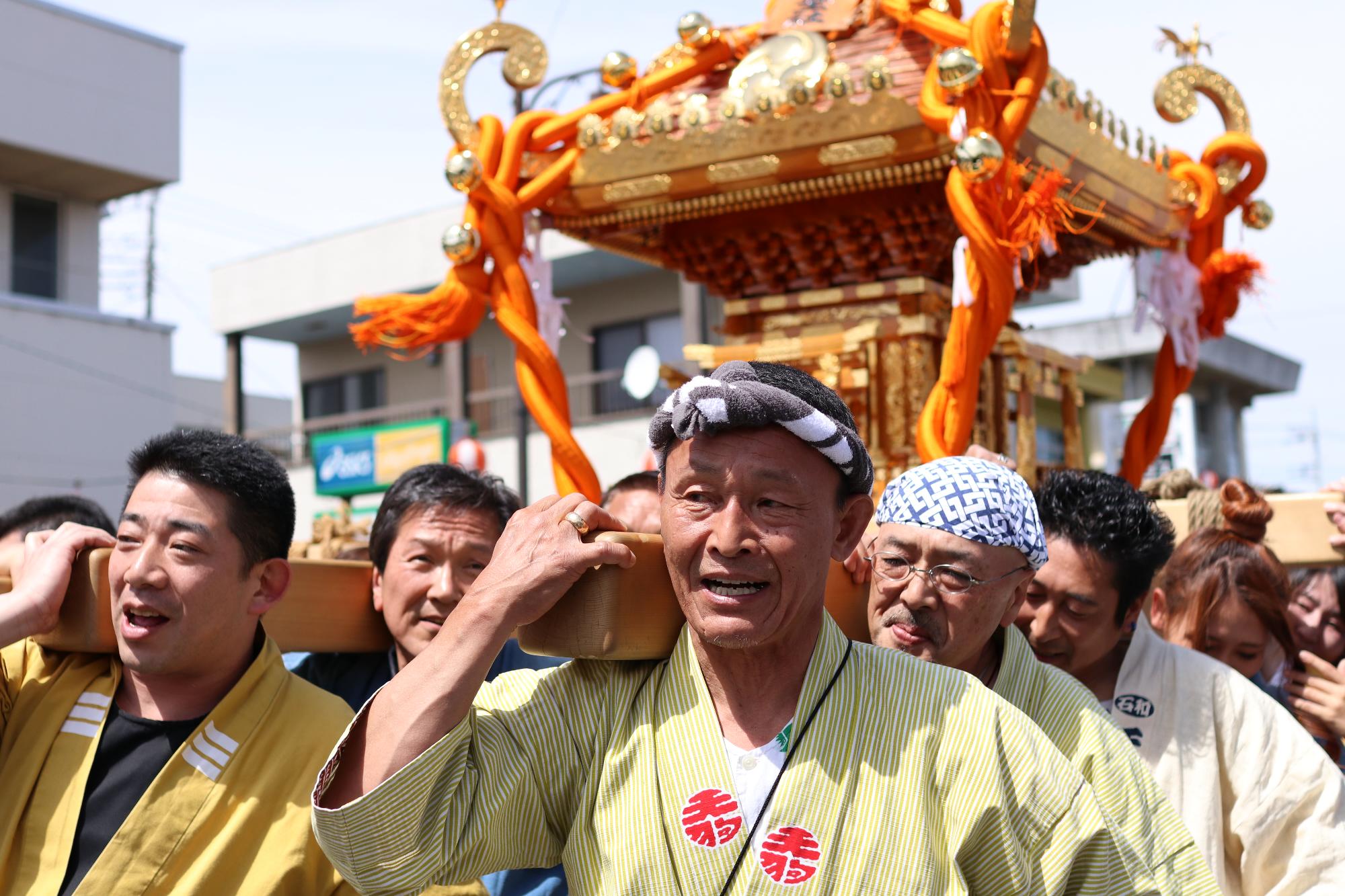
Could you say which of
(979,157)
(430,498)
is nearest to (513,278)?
(979,157)

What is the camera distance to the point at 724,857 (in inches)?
64.5

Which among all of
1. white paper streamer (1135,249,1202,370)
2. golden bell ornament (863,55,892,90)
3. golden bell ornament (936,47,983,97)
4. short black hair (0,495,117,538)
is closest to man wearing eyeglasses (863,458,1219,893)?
golden bell ornament (936,47,983,97)

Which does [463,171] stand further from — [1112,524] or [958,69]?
[1112,524]

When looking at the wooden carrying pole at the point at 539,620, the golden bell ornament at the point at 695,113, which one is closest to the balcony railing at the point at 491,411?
the golden bell ornament at the point at 695,113

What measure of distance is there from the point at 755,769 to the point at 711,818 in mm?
88

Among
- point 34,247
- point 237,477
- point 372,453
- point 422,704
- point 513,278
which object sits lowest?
point 422,704

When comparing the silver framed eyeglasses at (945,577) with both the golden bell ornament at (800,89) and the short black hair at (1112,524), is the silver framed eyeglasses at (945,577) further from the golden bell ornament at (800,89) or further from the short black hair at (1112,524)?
the golden bell ornament at (800,89)

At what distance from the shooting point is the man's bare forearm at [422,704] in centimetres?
155

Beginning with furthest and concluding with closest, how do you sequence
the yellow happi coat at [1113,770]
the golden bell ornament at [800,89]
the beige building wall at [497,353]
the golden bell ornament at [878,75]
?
the beige building wall at [497,353] < the golden bell ornament at [800,89] < the golden bell ornament at [878,75] < the yellow happi coat at [1113,770]

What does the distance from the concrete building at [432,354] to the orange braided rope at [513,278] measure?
831cm

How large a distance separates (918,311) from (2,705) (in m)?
3.15

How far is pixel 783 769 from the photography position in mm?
1696

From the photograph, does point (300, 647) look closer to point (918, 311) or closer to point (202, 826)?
point (202, 826)

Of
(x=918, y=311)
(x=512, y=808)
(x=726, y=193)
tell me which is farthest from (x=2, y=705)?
(x=918, y=311)
